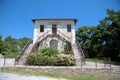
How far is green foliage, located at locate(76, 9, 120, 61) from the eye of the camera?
1712 centimetres

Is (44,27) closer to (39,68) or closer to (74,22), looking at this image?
(74,22)

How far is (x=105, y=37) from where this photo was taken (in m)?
20.9

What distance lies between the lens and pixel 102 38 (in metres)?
21.7

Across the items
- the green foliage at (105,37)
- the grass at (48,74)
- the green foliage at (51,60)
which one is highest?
the green foliage at (105,37)

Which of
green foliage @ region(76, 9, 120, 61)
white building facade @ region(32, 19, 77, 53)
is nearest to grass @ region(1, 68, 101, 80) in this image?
green foliage @ region(76, 9, 120, 61)

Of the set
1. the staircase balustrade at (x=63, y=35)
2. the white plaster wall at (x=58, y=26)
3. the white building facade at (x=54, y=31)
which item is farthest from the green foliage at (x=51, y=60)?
the white plaster wall at (x=58, y=26)

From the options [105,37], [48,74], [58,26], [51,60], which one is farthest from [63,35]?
[48,74]

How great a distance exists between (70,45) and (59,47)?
1.50 meters

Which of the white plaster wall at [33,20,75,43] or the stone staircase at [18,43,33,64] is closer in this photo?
the stone staircase at [18,43,33,64]

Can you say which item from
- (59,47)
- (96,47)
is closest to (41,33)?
(59,47)

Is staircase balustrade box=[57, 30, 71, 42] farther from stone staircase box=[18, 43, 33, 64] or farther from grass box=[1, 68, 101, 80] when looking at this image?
grass box=[1, 68, 101, 80]

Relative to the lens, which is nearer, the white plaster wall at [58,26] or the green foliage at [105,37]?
the green foliage at [105,37]

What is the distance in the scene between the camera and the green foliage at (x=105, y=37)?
17125 mm

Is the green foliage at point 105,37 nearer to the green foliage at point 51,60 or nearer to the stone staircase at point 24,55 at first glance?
the green foliage at point 51,60
